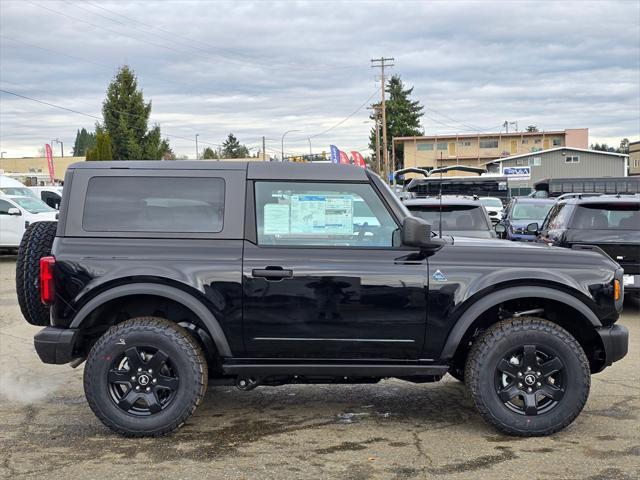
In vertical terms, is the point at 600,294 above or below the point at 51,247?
below

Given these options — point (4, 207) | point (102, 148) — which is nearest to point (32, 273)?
point (4, 207)

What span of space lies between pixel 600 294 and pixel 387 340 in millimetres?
1508

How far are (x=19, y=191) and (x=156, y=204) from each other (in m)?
17.8

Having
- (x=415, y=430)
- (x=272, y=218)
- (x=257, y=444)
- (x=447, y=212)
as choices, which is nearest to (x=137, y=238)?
(x=272, y=218)

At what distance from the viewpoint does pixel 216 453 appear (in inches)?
178

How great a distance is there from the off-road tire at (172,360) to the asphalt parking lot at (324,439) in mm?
116

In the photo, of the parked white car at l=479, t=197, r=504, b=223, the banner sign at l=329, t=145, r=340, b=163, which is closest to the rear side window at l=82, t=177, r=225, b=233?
the parked white car at l=479, t=197, r=504, b=223

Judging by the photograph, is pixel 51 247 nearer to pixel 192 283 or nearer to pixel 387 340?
pixel 192 283

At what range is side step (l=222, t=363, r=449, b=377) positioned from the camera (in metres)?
4.76

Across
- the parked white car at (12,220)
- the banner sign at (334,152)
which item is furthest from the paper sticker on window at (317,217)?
the banner sign at (334,152)

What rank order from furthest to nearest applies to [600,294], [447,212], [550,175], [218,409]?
[550,175], [447,212], [218,409], [600,294]

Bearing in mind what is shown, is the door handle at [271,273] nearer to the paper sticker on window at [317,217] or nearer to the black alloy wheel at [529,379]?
the paper sticker on window at [317,217]

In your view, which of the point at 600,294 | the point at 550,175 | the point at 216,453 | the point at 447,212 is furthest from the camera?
the point at 550,175

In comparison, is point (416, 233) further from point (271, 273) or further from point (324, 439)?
point (324, 439)
